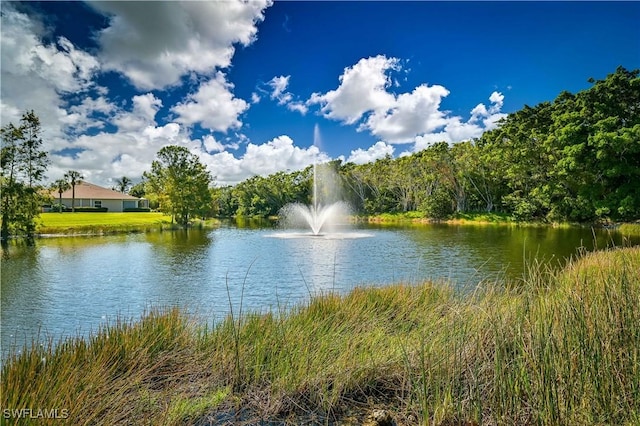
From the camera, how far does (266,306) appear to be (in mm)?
10664

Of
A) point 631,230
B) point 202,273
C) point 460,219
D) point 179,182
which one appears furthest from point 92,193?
point 631,230

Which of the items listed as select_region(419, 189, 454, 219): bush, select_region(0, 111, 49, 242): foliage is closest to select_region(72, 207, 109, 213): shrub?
select_region(0, 111, 49, 242): foliage

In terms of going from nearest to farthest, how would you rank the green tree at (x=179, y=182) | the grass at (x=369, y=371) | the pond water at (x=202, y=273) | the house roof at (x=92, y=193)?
the grass at (x=369, y=371)
the pond water at (x=202, y=273)
the green tree at (x=179, y=182)
the house roof at (x=92, y=193)

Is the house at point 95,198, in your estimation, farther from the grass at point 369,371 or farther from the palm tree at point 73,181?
the grass at point 369,371

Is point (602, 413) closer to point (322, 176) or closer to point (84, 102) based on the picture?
point (84, 102)

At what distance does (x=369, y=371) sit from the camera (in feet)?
15.2

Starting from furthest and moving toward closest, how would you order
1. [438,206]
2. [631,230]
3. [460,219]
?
[438,206], [460,219], [631,230]

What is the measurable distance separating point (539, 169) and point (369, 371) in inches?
1856

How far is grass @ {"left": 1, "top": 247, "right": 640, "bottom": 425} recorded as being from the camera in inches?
135

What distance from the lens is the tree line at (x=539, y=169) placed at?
3353 centimetres

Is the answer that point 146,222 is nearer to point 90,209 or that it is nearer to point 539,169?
point 90,209

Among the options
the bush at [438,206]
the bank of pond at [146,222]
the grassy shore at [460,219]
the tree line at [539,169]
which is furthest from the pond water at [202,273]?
the bush at [438,206]

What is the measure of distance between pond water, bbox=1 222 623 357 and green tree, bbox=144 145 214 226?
1949cm

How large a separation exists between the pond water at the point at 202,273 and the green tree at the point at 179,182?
19.5 m
